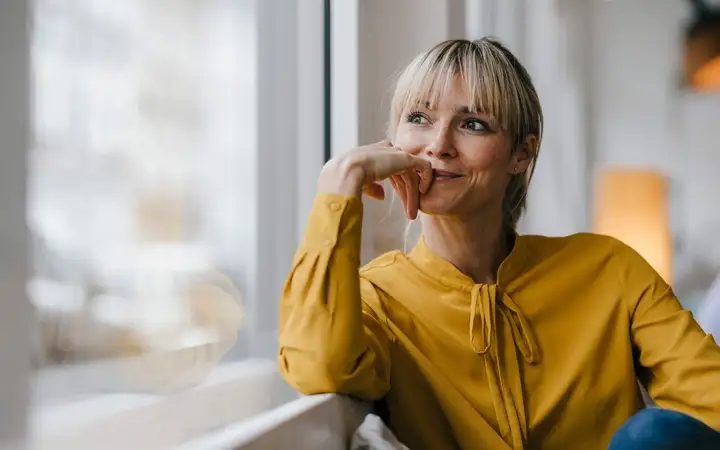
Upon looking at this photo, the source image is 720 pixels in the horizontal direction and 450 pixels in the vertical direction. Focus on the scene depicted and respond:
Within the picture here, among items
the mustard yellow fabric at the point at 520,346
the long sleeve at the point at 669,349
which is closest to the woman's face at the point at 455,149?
the mustard yellow fabric at the point at 520,346

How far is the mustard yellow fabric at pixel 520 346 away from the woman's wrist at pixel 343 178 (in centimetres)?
2

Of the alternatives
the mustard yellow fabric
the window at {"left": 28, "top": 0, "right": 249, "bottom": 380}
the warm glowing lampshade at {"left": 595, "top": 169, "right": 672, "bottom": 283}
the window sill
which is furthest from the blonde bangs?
the warm glowing lampshade at {"left": 595, "top": 169, "right": 672, "bottom": 283}

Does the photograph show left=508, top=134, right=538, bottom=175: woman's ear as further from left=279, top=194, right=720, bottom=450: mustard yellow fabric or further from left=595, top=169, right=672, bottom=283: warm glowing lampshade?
left=595, top=169, right=672, bottom=283: warm glowing lampshade

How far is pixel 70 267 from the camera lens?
1.03 m

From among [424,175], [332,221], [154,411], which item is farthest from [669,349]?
[154,411]

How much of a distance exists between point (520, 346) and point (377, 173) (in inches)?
13.4

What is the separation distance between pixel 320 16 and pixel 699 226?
1.27m

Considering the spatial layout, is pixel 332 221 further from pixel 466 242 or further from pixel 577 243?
pixel 577 243

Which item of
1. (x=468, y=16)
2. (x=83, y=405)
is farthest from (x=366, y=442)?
(x=468, y=16)

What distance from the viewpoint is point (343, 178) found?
1185 mm

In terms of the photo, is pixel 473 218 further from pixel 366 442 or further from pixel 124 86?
pixel 124 86

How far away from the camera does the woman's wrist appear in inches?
46.2

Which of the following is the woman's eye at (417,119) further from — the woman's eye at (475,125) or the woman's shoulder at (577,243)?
the woman's shoulder at (577,243)

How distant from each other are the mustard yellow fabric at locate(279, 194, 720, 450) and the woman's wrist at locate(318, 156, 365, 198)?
0.05 ft
